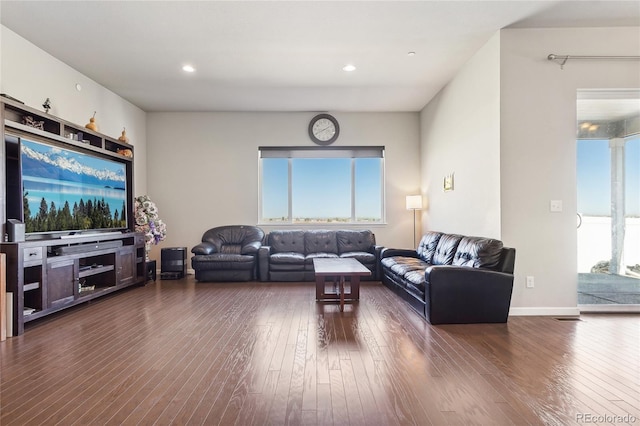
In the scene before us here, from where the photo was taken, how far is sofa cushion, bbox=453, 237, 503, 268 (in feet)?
11.6

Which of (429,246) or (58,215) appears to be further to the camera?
(429,246)

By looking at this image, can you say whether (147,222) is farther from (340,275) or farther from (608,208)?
(608,208)

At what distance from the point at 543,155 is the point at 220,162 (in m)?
5.25

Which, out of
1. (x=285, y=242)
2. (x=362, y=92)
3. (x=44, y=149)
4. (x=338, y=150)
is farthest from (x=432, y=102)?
(x=44, y=149)

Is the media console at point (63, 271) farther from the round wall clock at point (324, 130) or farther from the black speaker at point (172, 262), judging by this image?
the round wall clock at point (324, 130)

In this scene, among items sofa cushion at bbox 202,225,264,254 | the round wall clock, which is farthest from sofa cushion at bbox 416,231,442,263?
sofa cushion at bbox 202,225,264,254

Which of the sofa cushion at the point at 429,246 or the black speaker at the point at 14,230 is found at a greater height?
the black speaker at the point at 14,230

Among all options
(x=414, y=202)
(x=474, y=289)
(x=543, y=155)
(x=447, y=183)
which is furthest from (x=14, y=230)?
(x=414, y=202)

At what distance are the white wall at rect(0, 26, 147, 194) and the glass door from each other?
6.26 meters

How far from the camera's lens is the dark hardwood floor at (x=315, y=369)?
1.88 metres

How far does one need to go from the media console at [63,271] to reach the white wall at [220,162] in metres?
1.51

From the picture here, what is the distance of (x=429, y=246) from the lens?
16.8 feet

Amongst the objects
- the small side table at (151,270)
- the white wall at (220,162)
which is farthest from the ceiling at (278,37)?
the small side table at (151,270)

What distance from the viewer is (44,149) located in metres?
3.71
